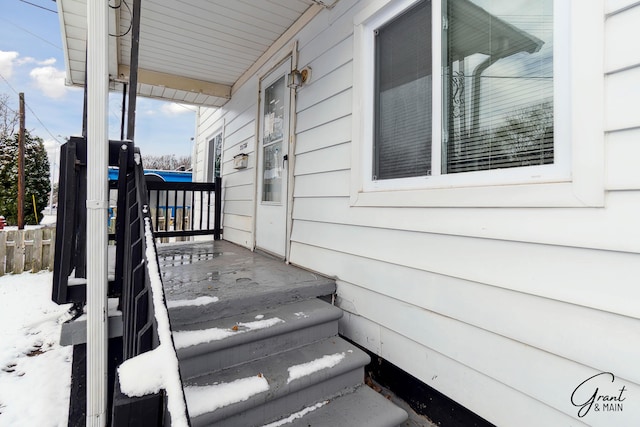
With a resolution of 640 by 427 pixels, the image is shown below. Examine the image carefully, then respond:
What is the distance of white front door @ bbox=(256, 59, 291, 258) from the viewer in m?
3.28

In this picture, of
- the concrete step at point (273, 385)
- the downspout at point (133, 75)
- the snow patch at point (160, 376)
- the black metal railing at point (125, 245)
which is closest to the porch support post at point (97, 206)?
the black metal railing at point (125, 245)

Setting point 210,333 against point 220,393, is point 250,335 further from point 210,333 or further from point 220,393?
point 220,393

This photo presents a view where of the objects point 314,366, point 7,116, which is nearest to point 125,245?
point 314,366

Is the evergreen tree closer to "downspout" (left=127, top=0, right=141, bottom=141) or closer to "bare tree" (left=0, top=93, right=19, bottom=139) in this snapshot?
"bare tree" (left=0, top=93, right=19, bottom=139)

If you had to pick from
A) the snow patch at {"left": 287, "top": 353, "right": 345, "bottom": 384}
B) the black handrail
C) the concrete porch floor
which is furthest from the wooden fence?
the snow patch at {"left": 287, "top": 353, "right": 345, "bottom": 384}

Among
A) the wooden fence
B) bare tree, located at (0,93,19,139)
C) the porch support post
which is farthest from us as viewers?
bare tree, located at (0,93,19,139)

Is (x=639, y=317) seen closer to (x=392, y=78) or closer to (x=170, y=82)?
(x=392, y=78)

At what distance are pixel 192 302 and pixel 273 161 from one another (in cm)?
216

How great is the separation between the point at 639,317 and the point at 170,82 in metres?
5.34

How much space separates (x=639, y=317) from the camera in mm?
1060

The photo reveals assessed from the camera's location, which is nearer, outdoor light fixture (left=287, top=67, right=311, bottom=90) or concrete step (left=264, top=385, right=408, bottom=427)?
concrete step (left=264, top=385, right=408, bottom=427)

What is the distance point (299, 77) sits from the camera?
9.75 feet

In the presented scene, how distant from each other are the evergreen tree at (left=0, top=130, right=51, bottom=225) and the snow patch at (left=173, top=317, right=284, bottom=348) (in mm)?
14244

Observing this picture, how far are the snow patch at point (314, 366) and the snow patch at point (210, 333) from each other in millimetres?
286
